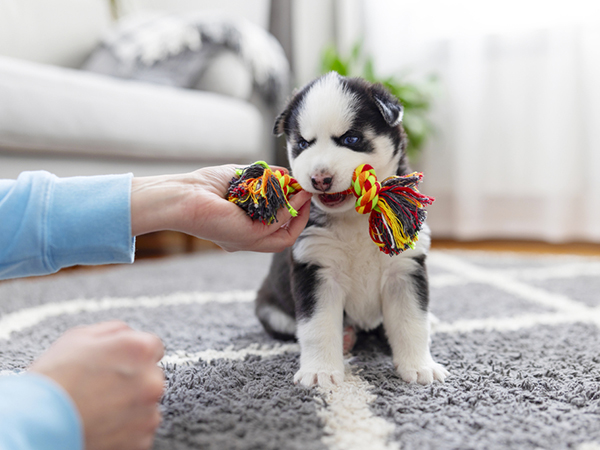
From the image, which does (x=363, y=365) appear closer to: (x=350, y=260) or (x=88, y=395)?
(x=350, y=260)

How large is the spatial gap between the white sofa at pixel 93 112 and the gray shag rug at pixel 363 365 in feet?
1.66

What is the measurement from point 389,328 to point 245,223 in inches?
14.9

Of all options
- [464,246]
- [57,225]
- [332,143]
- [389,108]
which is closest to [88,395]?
[57,225]

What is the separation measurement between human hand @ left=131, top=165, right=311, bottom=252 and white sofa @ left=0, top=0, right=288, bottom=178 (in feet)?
3.72

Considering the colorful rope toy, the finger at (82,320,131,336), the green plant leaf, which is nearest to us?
the finger at (82,320,131,336)

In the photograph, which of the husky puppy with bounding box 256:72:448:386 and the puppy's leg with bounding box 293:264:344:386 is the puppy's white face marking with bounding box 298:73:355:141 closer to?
the husky puppy with bounding box 256:72:448:386

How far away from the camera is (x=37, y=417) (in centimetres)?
52

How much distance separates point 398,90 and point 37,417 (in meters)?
2.71

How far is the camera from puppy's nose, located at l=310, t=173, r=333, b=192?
96 cm

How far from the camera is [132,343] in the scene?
625 millimetres

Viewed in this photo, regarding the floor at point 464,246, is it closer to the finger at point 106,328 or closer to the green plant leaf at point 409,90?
the green plant leaf at point 409,90

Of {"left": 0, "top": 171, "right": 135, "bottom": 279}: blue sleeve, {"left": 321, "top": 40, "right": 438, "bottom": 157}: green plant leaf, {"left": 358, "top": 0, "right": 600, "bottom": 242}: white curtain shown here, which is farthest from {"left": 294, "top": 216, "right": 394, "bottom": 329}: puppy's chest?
{"left": 358, "top": 0, "right": 600, "bottom": 242}: white curtain

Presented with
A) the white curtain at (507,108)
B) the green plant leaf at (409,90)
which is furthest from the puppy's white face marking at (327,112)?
the white curtain at (507,108)

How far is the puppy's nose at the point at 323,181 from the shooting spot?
0.96 m
